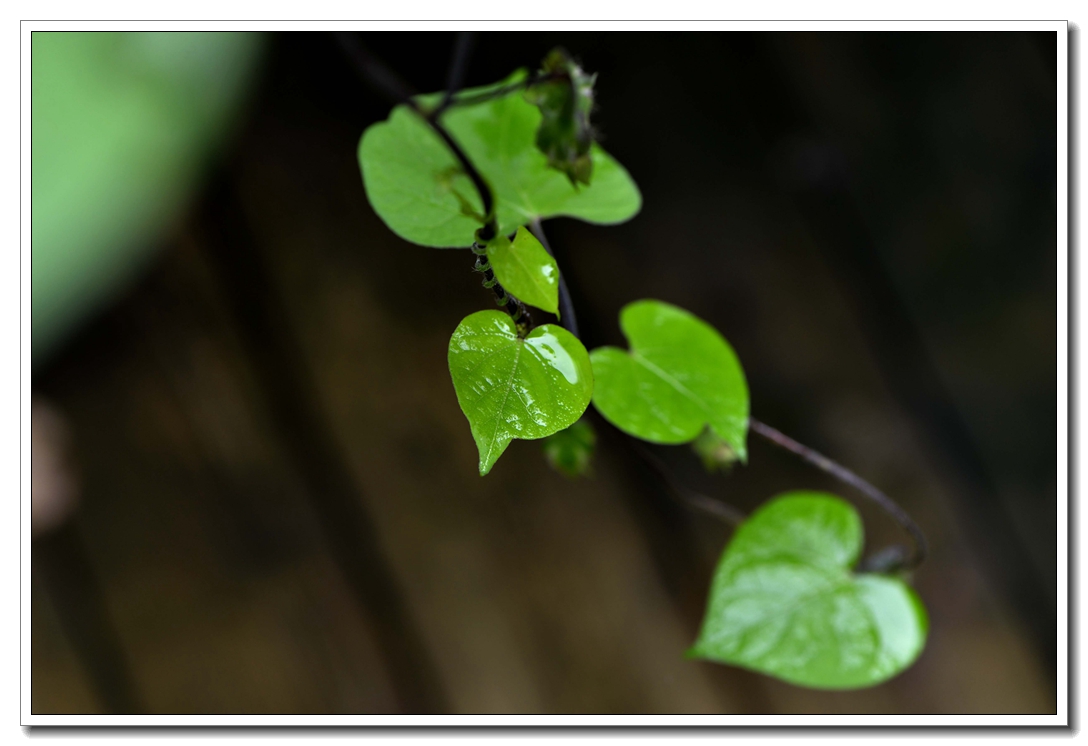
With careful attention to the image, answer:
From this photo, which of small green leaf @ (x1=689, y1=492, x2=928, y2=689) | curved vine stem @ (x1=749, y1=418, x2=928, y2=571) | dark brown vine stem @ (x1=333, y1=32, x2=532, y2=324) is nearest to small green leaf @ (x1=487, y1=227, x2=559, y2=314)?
dark brown vine stem @ (x1=333, y1=32, x2=532, y2=324)

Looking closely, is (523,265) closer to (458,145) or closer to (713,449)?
(458,145)

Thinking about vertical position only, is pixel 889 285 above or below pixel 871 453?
above

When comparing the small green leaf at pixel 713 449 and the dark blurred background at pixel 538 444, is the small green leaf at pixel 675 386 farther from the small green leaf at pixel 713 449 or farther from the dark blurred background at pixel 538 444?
the dark blurred background at pixel 538 444

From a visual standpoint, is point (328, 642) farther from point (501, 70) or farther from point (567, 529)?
point (501, 70)

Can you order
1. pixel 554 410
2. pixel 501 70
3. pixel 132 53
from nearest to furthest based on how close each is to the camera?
pixel 554 410
pixel 132 53
pixel 501 70

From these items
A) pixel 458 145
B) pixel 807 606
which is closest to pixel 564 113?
pixel 458 145

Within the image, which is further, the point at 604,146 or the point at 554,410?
the point at 604,146
